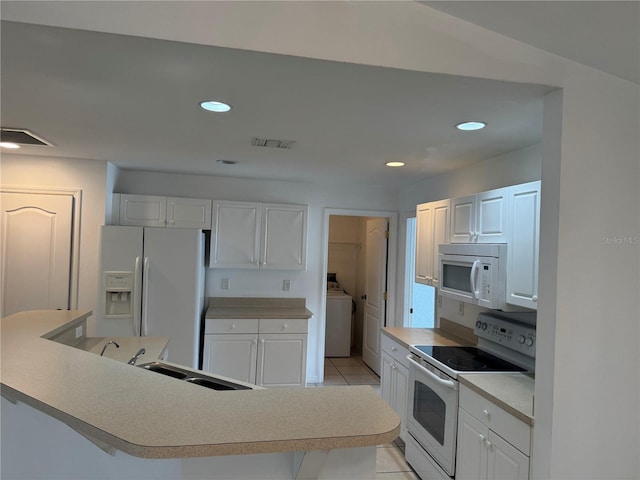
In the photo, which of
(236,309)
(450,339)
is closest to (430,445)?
(450,339)

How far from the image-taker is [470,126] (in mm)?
2234

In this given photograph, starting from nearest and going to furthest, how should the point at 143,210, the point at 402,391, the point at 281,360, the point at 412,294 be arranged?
the point at 402,391
the point at 143,210
the point at 281,360
the point at 412,294

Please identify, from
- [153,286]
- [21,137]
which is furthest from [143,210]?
[21,137]

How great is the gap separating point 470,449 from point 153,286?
279 cm

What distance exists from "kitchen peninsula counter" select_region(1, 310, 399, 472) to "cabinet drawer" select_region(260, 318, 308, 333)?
2530 millimetres

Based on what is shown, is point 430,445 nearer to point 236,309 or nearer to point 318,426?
point 318,426

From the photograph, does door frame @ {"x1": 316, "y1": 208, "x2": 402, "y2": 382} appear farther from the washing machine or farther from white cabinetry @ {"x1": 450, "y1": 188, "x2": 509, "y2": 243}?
white cabinetry @ {"x1": 450, "y1": 188, "x2": 509, "y2": 243}

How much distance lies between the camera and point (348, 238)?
634 centimetres

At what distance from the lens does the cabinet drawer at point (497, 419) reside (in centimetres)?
181

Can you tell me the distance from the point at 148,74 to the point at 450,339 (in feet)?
9.22

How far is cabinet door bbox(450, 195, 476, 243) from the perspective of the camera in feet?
9.11

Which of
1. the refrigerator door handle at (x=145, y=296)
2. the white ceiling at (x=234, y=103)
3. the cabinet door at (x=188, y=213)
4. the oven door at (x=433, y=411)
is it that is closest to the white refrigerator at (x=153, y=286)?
the refrigerator door handle at (x=145, y=296)

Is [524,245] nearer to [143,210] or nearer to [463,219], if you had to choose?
[463,219]

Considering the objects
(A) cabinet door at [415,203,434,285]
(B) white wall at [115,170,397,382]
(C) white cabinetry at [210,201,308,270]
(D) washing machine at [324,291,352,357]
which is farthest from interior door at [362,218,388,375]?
(A) cabinet door at [415,203,434,285]
